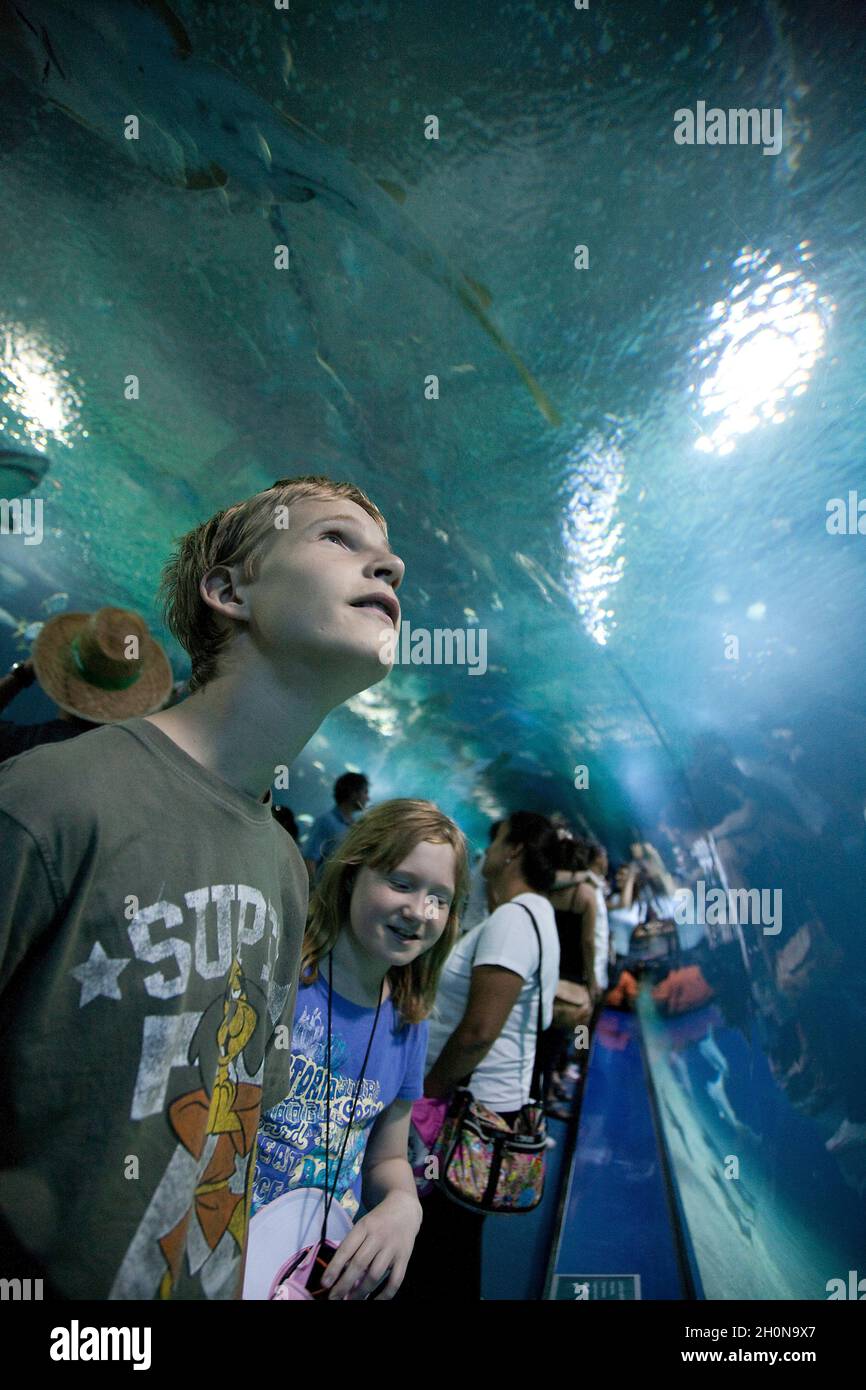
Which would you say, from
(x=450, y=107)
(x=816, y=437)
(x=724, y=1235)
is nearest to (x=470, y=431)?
(x=450, y=107)

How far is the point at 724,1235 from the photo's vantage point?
3932 millimetres

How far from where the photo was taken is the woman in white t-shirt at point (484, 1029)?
2.39 m

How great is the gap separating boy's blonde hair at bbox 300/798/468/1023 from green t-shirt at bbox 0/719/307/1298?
2.55 feet

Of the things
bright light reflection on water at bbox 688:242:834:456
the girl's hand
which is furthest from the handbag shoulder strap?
bright light reflection on water at bbox 688:242:834:456

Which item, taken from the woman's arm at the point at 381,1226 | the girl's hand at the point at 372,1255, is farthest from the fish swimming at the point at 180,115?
the girl's hand at the point at 372,1255

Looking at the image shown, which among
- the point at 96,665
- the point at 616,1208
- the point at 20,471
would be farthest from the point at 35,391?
the point at 616,1208

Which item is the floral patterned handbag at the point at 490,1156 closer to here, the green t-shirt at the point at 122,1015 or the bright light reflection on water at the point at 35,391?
the green t-shirt at the point at 122,1015

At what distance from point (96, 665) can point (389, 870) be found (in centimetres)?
190

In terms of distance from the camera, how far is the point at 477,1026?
250cm

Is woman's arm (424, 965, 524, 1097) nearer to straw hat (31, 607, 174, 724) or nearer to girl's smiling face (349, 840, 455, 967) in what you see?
girl's smiling face (349, 840, 455, 967)

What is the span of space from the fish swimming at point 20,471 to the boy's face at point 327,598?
784 centimetres

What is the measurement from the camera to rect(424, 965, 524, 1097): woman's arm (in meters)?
2.49
